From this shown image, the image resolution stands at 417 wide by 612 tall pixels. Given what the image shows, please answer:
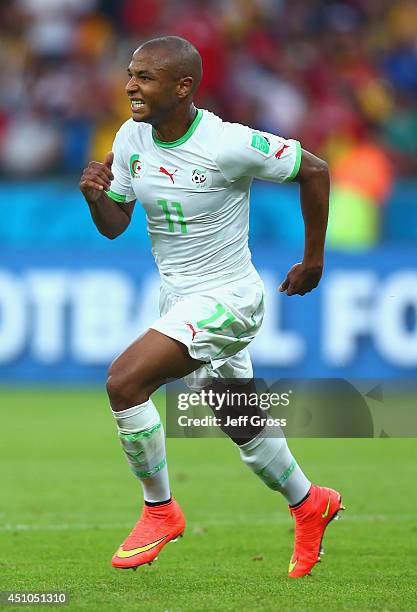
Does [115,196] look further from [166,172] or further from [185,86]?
[185,86]

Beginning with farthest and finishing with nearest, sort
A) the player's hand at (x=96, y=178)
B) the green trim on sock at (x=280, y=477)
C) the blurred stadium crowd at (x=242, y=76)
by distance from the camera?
the blurred stadium crowd at (x=242, y=76) < the green trim on sock at (x=280, y=477) < the player's hand at (x=96, y=178)

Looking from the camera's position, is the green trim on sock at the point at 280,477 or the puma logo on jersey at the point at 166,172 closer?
the puma logo on jersey at the point at 166,172

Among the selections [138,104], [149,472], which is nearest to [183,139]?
[138,104]

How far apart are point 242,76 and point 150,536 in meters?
10.3

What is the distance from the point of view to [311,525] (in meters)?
5.85

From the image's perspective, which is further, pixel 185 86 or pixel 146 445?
pixel 185 86

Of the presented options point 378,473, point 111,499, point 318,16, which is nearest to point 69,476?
point 111,499

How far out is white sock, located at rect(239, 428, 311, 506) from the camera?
580 cm

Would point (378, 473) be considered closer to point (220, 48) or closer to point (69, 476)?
point (69, 476)

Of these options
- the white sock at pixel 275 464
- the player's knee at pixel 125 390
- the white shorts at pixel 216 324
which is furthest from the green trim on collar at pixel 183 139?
the white sock at pixel 275 464

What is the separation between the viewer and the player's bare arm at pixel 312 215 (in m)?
5.53

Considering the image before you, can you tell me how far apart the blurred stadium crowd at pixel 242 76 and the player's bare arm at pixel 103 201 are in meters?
7.84

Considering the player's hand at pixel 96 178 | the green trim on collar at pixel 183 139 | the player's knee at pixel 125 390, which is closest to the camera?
the player's knee at pixel 125 390

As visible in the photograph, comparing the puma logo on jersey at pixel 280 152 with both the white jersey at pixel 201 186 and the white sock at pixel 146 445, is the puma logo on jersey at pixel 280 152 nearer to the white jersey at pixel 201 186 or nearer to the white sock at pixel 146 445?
the white jersey at pixel 201 186
